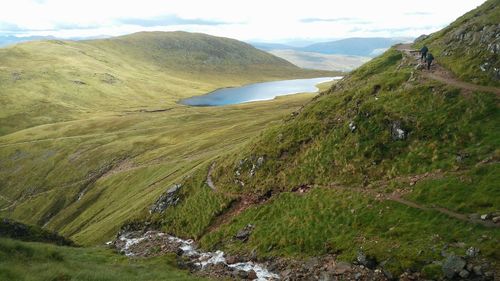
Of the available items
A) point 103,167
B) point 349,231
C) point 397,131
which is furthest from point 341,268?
point 103,167

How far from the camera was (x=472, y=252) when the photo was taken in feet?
93.1

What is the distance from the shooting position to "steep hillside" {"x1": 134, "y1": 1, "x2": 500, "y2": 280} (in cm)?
3136

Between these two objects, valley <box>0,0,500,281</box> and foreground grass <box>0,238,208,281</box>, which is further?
valley <box>0,0,500,281</box>

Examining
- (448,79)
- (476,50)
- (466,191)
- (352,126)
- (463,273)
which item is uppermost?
(476,50)

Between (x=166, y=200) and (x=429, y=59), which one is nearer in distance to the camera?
(x=429, y=59)

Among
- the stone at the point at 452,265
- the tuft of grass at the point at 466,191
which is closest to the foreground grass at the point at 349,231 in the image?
the stone at the point at 452,265

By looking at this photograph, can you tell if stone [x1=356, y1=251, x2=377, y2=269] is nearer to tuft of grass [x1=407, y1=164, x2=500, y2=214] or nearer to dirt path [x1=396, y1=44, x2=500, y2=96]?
tuft of grass [x1=407, y1=164, x2=500, y2=214]

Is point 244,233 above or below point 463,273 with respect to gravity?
below

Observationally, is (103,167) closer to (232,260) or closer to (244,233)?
(244,233)

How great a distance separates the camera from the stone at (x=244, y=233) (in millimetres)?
43594

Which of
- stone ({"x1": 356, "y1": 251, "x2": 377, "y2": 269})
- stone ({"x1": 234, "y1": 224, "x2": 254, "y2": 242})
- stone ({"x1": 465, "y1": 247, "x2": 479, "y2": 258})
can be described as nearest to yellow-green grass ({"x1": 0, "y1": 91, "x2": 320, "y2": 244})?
→ stone ({"x1": 234, "y1": 224, "x2": 254, "y2": 242})

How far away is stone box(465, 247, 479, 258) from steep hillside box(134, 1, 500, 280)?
6cm

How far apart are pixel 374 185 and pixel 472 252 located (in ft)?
Result: 41.0

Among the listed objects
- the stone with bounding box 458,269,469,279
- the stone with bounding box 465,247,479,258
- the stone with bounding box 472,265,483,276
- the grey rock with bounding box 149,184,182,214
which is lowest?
the grey rock with bounding box 149,184,182,214
